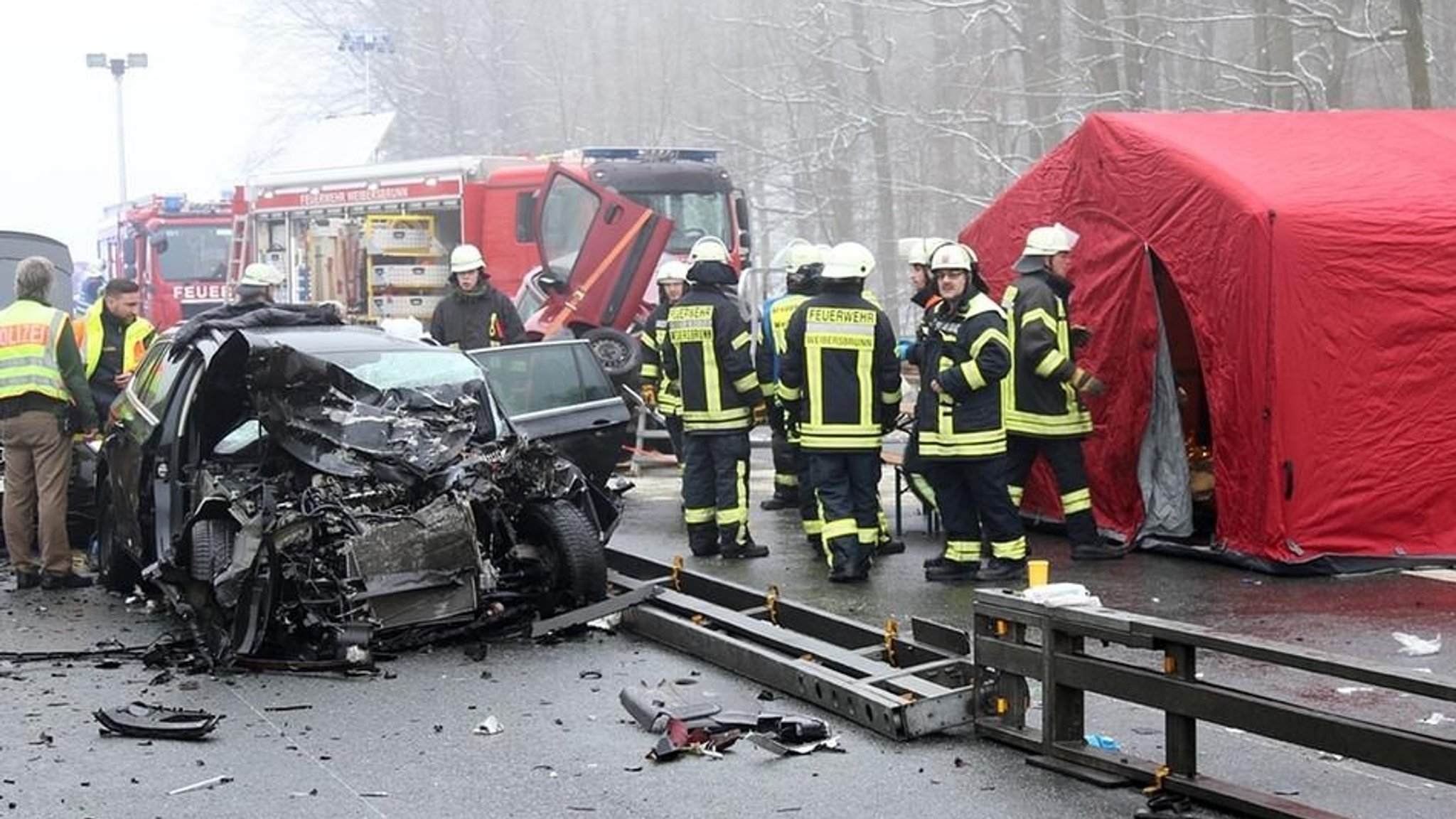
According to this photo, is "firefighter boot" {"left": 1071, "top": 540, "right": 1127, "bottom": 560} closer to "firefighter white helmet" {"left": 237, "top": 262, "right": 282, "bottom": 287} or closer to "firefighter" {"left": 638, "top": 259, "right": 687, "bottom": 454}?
"firefighter" {"left": 638, "top": 259, "right": 687, "bottom": 454}

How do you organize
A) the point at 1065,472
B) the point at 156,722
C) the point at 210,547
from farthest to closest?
the point at 1065,472
the point at 210,547
the point at 156,722

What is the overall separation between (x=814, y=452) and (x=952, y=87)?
23454 mm

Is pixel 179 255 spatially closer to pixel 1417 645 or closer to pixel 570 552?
pixel 570 552

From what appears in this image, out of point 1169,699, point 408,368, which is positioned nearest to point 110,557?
point 408,368

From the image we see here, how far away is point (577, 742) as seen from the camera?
676 cm

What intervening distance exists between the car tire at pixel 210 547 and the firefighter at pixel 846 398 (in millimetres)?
3141

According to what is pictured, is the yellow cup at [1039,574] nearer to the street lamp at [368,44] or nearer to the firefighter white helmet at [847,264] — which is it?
the firefighter white helmet at [847,264]

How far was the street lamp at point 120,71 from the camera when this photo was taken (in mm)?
36219

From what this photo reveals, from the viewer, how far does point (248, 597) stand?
807cm

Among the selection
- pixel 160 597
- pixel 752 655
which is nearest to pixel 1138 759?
pixel 752 655

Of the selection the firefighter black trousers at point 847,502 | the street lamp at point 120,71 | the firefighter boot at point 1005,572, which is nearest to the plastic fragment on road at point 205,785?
the firefighter black trousers at point 847,502

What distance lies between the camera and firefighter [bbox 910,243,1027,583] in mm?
9656

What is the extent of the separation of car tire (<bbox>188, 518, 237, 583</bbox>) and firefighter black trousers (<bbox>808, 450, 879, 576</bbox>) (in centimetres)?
317

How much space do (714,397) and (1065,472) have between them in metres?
2.12
